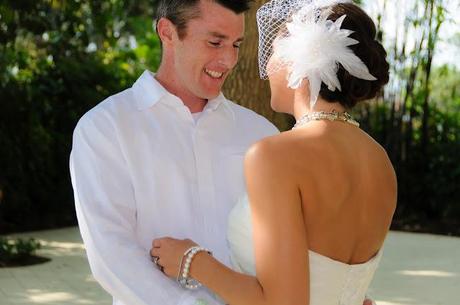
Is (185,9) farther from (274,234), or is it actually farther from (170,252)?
(274,234)

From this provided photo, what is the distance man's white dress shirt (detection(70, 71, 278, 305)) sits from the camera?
2598 mm

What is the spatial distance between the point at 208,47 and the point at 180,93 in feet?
0.72

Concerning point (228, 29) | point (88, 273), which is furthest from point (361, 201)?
point (88, 273)

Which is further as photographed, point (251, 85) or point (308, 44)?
point (251, 85)

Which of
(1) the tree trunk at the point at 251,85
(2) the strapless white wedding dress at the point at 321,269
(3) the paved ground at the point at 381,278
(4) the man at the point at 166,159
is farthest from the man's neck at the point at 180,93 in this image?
(3) the paved ground at the point at 381,278

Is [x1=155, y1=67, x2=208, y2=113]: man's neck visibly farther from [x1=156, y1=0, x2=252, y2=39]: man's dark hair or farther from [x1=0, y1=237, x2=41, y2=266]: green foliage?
[x1=0, y1=237, x2=41, y2=266]: green foliage

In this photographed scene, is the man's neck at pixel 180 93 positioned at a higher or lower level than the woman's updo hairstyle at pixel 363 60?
lower

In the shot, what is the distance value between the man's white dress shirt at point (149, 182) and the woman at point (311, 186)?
4.0 inches

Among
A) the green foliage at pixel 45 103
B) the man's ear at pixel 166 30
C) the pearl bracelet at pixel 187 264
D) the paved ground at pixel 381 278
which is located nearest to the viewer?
the pearl bracelet at pixel 187 264

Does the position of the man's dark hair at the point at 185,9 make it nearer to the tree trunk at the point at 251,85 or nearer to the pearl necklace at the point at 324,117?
the pearl necklace at the point at 324,117

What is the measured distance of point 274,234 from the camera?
89.4 inches

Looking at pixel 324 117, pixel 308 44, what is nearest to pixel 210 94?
pixel 308 44

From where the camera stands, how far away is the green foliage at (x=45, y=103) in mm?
11984

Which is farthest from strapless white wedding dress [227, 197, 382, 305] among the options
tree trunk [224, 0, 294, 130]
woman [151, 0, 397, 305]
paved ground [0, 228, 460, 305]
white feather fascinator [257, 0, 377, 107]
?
paved ground [0, 228, 460, 305]
